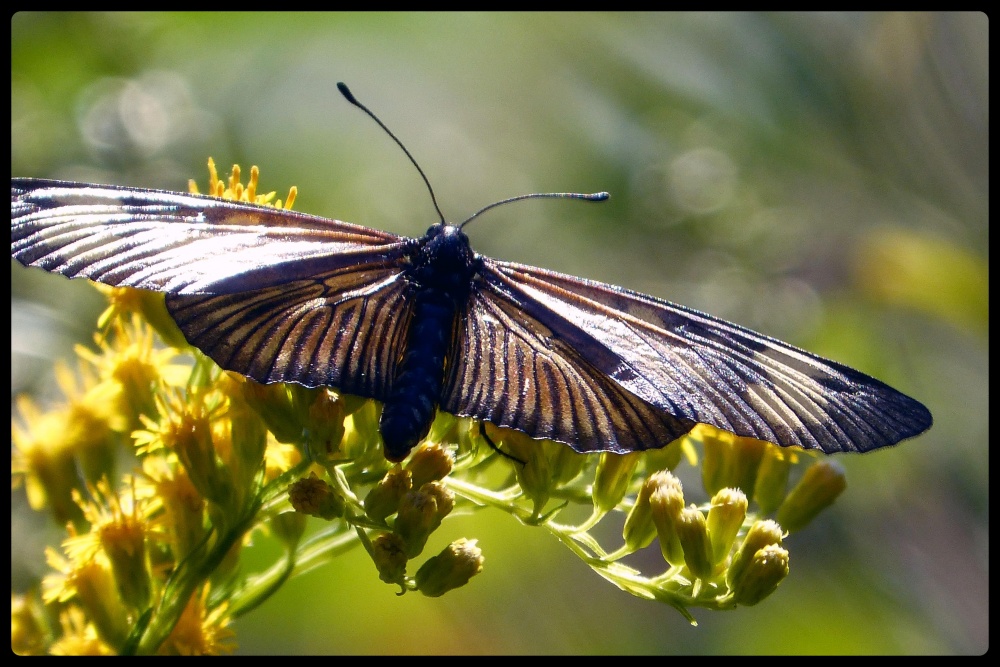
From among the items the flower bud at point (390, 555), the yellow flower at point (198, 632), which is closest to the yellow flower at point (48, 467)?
the yellow flower at point (198, 632)

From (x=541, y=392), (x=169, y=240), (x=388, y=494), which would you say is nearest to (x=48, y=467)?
(x=169, y=240)

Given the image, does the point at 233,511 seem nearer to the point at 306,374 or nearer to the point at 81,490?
the point at 306,374

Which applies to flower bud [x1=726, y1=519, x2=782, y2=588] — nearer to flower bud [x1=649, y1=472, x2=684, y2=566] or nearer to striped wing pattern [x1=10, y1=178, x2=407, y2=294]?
flower bud [x1=649, y1=472, x2=684, y2=566]

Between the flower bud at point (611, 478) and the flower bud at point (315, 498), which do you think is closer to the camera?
the flower bud at point (315, 498)

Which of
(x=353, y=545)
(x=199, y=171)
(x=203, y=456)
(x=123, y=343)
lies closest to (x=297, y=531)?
(x=353, y=545)

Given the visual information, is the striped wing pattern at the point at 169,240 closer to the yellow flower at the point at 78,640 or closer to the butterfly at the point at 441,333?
the butterfly at the point at 441,333

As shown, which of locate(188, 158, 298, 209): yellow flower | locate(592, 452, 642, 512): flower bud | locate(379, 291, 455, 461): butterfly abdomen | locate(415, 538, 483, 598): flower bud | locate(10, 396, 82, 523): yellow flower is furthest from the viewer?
locate(10, 396, 82, 523): yellow flower

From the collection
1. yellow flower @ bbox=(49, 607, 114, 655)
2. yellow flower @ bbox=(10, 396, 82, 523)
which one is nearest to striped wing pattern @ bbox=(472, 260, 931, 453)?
yellow flower @ bbox=(49, 607, 114, 655)

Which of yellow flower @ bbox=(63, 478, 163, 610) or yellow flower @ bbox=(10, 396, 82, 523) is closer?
yellow flower @ bbox=(63, 478, 163, 610)

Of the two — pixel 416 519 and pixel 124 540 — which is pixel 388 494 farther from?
pixel 124 540
